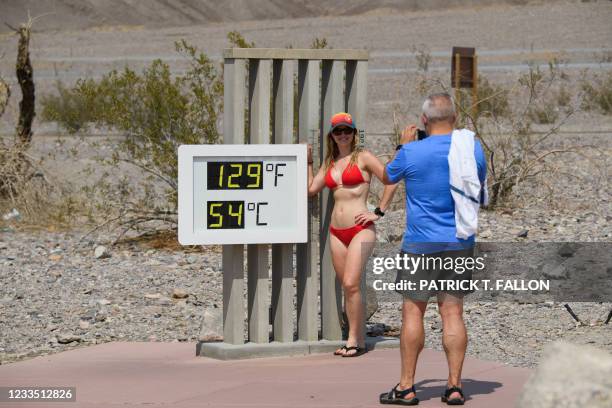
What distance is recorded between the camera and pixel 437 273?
685cm

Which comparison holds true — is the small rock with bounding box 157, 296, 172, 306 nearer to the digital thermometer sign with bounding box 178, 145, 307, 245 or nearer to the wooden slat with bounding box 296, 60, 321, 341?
the wooden slat with bounding box 296, 60, 321, 341

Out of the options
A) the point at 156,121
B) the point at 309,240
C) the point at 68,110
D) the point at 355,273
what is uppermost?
the point at 68,110

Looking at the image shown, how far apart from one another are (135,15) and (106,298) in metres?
55.9

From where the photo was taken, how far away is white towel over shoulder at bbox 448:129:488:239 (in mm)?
6779

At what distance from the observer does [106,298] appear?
39.1 ft

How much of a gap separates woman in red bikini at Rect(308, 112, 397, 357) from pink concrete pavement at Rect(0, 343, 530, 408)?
19.9 inches

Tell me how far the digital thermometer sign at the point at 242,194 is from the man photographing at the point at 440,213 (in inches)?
75.8

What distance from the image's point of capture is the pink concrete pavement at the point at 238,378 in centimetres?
725

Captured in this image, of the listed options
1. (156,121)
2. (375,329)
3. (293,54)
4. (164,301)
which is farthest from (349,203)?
(156,121)

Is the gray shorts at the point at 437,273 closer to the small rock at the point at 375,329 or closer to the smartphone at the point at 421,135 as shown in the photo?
the smartphone at the point at 421,135

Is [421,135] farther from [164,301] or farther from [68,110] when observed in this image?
[68,110]

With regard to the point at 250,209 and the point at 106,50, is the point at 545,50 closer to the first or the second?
the point at 106,50

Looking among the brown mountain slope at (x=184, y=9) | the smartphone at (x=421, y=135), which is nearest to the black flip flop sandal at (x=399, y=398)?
the smartphone at (x=421, y=135)

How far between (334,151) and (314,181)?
0.28 metres
